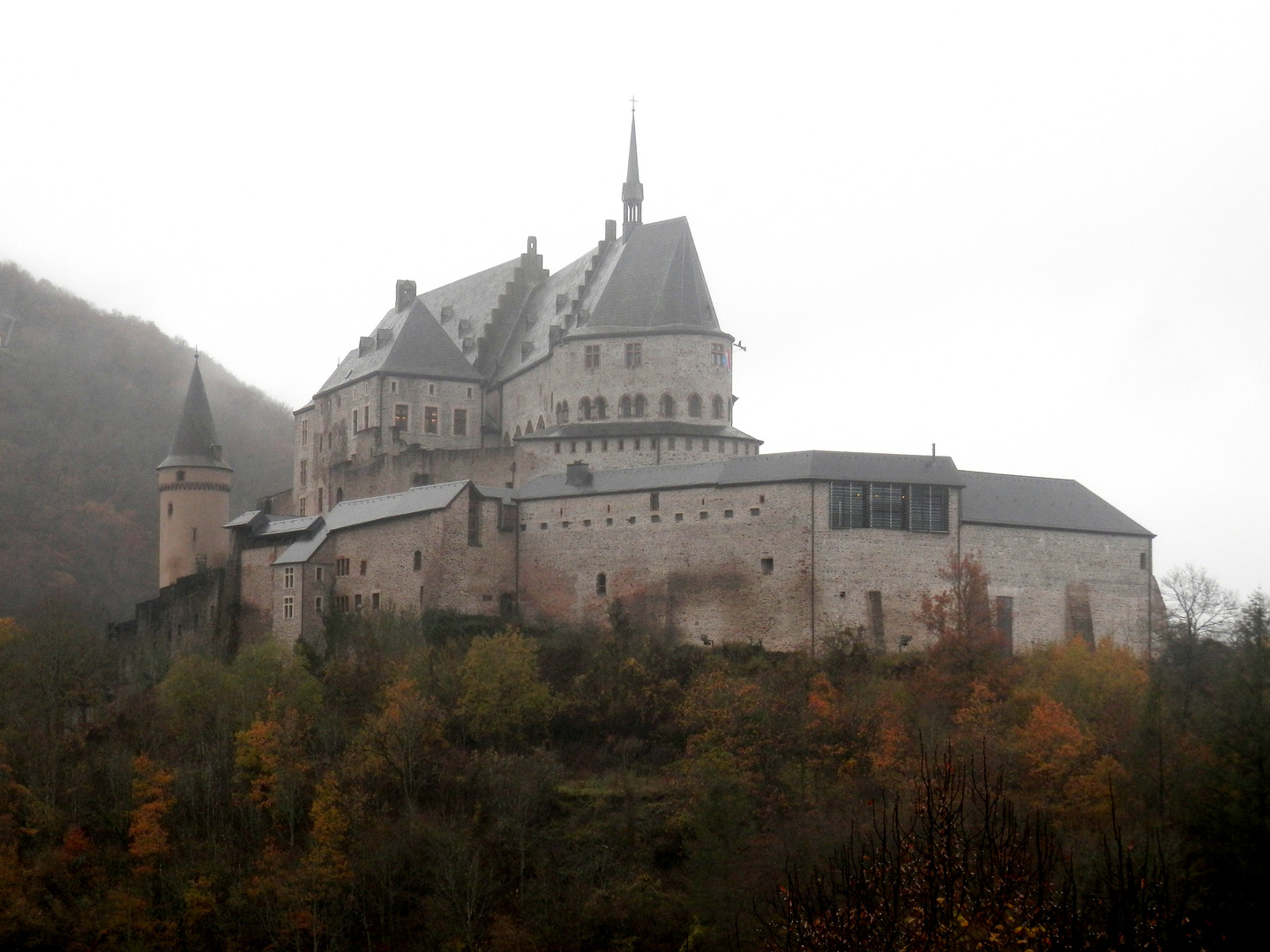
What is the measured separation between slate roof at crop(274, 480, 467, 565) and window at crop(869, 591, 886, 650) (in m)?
12.1

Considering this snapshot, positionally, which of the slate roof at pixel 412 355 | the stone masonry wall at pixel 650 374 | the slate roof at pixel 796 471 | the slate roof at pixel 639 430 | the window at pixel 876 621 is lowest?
the window at pixel 876 621

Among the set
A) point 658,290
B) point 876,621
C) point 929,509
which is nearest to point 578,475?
point 876,621

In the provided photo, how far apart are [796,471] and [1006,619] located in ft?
22.8

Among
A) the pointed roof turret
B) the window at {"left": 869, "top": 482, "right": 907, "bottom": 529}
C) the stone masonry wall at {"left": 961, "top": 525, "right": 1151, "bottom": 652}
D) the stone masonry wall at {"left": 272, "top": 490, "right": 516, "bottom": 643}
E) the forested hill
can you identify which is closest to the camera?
the window at {"left": 869, "top": 482, "right": 907, "bottom": 529}

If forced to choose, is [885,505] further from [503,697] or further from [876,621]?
[503,697]

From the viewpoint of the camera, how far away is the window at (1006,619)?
177 feet

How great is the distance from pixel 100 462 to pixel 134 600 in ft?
43.6

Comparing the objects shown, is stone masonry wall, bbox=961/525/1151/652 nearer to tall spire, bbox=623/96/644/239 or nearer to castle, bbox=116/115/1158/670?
castle, bbox=116/115/1158/670

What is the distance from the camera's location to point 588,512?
56531 mm

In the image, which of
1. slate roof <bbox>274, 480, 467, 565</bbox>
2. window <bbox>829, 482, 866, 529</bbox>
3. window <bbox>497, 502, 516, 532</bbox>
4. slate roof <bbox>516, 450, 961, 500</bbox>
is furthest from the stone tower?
window <bbox>829, 482, 866, 529</bbox>

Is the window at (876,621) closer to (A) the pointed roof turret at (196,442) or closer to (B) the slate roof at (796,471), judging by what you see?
(B) the slate roof at (796,471)

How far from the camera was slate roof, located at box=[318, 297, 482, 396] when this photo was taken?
7250 centimetres

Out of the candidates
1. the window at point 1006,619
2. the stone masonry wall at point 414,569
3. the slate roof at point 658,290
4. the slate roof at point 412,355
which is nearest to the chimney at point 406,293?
the slate roof at point 412,355

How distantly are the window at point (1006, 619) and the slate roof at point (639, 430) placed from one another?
11.6m
